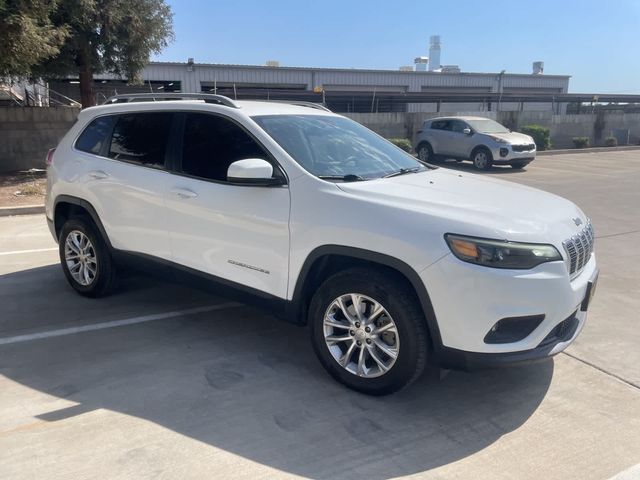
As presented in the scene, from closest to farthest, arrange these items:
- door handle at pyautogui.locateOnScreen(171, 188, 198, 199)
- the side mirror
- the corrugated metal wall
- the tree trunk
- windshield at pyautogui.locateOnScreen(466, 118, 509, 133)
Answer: the side mirror, door handle at pyautogui.locateOnScreen(171, 188, 198, 199), the tree trunk, windshield at pyautogui.locateOnScreen(466, 118, 509, 133), the corrugated metal wall

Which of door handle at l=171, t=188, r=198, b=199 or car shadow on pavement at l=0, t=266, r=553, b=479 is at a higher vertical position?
door handle at l=171, t=188, r=198, b=199

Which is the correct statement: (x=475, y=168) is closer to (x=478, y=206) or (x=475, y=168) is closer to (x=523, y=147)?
(x=523, y=147)

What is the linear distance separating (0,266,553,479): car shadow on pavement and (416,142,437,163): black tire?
15.0 m

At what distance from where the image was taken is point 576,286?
341 cm

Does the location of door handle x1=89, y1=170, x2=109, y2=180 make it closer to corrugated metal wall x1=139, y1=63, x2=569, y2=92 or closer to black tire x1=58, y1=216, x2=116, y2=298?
black tire x1=58, y1=216, x2=116, y2=298

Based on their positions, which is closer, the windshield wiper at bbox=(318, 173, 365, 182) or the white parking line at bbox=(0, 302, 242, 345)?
the windshield wiper at bbox=(318, 173, 365, 182)

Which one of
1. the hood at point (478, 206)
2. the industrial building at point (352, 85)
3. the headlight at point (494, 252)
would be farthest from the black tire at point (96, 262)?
the industrial building at point (352, 85)

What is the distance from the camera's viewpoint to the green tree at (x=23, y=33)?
31.0 feet

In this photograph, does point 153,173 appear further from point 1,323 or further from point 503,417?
point 503,417

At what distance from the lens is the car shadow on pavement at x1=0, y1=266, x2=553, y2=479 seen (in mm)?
3092

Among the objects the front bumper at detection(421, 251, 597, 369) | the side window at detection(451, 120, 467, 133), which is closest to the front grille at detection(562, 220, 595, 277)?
the front bumper at detection(421, 251, 597, 369)

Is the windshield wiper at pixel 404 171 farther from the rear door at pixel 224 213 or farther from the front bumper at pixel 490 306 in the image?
the front bumper at pixel 490 306

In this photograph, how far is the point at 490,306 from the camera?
10.2 feet

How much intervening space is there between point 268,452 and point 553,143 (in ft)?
85.9
